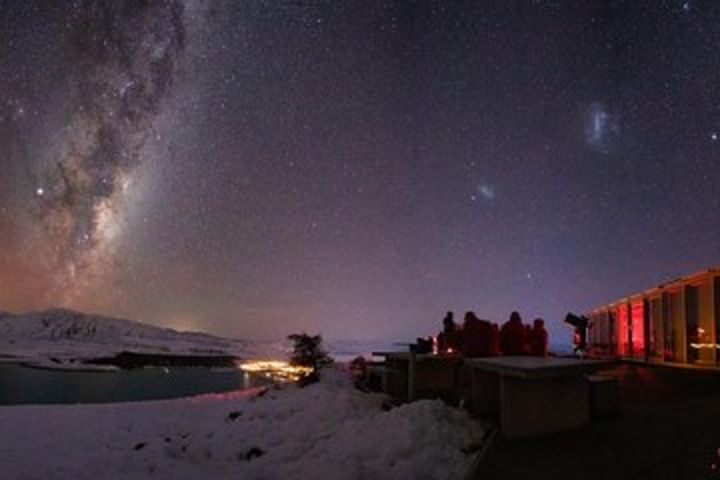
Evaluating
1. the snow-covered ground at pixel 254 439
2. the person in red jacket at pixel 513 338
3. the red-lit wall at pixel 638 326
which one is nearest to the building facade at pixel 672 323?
the red-lit wall at pixel 638 326

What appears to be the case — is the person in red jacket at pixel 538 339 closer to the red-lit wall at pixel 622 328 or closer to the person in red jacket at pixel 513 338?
the person in red jacket at pixel 513 338

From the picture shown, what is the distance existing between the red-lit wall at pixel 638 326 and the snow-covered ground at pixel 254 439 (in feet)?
38.2

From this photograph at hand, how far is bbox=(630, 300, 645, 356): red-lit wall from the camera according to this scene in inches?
1027

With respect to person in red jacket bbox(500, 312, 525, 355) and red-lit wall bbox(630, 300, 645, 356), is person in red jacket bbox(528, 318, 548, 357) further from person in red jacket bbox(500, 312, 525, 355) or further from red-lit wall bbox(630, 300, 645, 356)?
red-lit wall bbox(630, 300, 645, 356)

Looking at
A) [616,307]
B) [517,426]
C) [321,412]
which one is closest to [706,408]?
[517,426]

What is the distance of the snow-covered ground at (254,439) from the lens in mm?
10695

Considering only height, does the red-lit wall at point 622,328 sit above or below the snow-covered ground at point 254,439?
above

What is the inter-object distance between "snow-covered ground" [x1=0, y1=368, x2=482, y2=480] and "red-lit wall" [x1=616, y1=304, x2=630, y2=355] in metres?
12.6

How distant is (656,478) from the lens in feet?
21.0

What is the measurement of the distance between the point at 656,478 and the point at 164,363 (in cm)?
14141

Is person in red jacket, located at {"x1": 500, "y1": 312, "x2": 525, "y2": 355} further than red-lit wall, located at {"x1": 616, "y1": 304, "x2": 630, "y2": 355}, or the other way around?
red-lit wall, located at {"x1": 616, "y1": 304, "x2": 630, "y2": 355}

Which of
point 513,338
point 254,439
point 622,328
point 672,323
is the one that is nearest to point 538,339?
point 513,338

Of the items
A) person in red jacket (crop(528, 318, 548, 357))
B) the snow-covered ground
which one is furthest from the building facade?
the snow-covered ground

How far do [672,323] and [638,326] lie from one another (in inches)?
176
